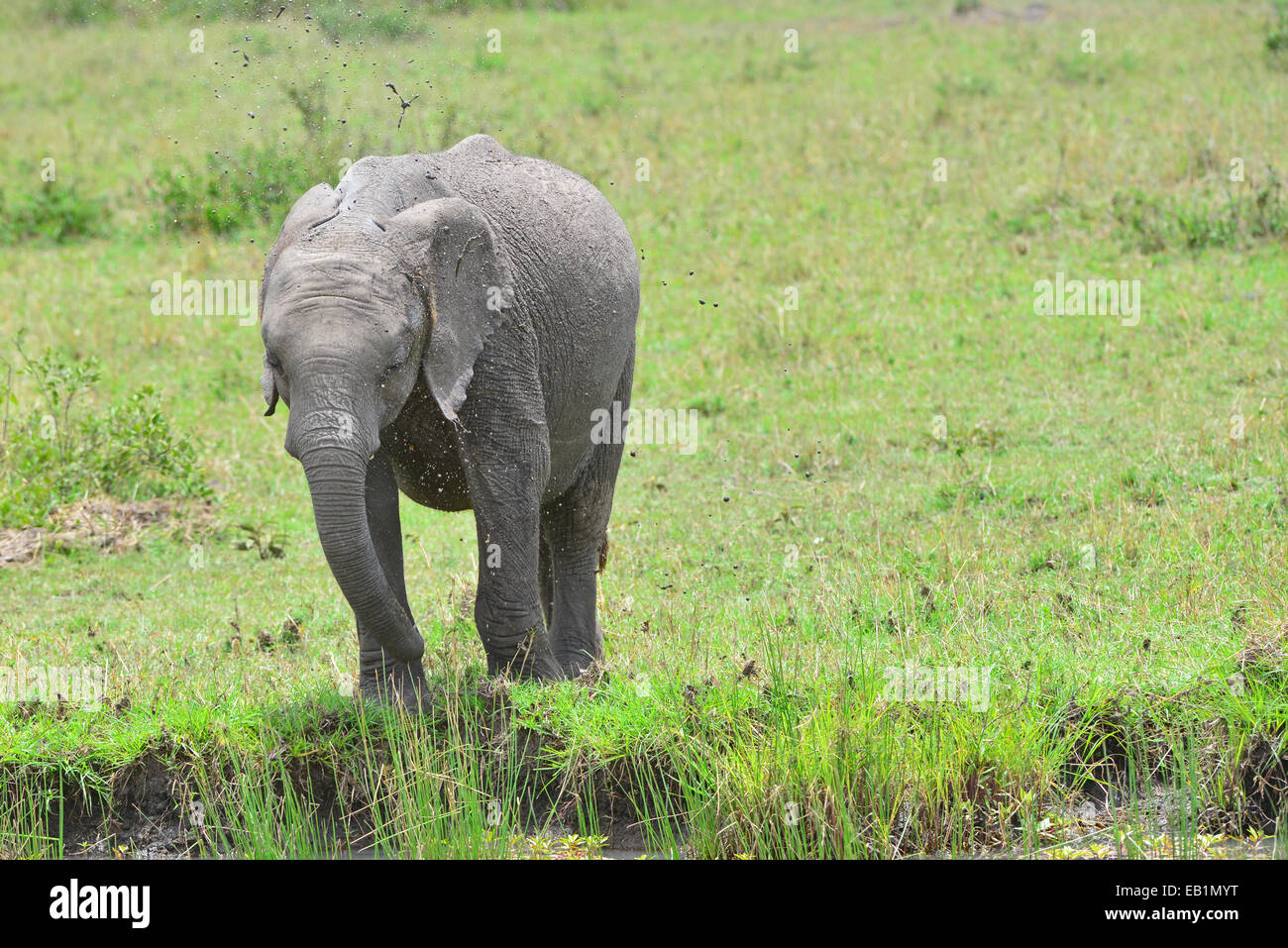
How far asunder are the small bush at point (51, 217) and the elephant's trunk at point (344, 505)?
14144 mm

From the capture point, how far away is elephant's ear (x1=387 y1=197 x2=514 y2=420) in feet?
21.0

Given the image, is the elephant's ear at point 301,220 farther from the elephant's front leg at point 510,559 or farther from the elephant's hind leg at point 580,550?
the elephant's hind leg at point 580,550

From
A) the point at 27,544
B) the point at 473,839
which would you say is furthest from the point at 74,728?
the point at 27,544

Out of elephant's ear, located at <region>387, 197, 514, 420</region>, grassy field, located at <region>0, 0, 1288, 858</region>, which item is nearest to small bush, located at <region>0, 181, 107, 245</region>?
grassy field, located at <region>0, 0, 1288, 858</region>

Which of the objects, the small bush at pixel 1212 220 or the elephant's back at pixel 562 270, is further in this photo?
the small bush at pixel 1212 220

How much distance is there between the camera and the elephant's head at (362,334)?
19.2 ft

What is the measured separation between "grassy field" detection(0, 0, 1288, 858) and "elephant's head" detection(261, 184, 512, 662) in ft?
3.36

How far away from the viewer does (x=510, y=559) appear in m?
7.02

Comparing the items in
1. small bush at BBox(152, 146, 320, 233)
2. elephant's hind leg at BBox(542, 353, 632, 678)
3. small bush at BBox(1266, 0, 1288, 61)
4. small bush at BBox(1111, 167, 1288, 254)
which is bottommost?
elephant's hind leg at BBox(542, 353, 632, 678)

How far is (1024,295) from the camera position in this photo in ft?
48.8

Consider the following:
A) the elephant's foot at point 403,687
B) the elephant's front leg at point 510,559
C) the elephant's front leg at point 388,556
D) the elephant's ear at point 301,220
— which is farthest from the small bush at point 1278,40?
the elephant's foot at point 403,687

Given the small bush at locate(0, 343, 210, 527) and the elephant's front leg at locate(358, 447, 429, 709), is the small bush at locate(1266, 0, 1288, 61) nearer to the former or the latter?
the small bush at locate(0, 343, 210, 527)

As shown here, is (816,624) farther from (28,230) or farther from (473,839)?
→ (28,230)
